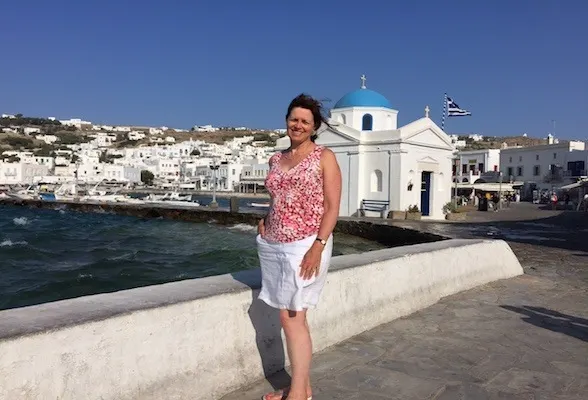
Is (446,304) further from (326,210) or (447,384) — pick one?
(326,210)

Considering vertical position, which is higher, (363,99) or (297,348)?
(363,99)

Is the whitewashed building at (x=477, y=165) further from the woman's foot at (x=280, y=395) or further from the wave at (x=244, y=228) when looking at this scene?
the woman's foot at (x=280, y=395)

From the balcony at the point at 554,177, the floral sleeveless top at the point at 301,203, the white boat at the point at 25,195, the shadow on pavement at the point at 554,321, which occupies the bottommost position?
the white boat at the point at 25,195

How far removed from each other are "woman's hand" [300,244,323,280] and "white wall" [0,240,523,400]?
2.19 ft

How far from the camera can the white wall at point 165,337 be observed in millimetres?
2303

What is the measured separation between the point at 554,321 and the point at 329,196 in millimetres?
3313

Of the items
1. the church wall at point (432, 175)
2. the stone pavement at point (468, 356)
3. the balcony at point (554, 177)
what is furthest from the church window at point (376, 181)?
the balcony at point (554, 177)

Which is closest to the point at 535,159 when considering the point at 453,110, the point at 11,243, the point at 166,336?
the point at 453,110

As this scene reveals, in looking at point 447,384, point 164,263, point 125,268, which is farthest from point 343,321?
point 164,263

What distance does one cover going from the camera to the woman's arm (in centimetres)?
275

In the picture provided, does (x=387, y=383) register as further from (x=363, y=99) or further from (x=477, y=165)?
(x=477, y=165)

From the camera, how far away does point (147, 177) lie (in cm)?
12562

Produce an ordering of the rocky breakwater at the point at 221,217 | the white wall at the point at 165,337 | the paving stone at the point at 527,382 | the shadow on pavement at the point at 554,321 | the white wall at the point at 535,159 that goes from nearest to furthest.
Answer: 1. the white wall at the point at 165,337
2. the paving stone at the point at 527,382
3. the shadow on pavement at the point at 554,321
4. the rocky breakwater at the point at 221,217
5. the white wall at the point at 535,159

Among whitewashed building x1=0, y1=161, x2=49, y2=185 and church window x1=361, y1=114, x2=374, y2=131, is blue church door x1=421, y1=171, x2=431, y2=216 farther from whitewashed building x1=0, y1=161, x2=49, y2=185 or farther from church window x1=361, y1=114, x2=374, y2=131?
whitewashed building x1=0, y1=161, x2=49, y2=185
